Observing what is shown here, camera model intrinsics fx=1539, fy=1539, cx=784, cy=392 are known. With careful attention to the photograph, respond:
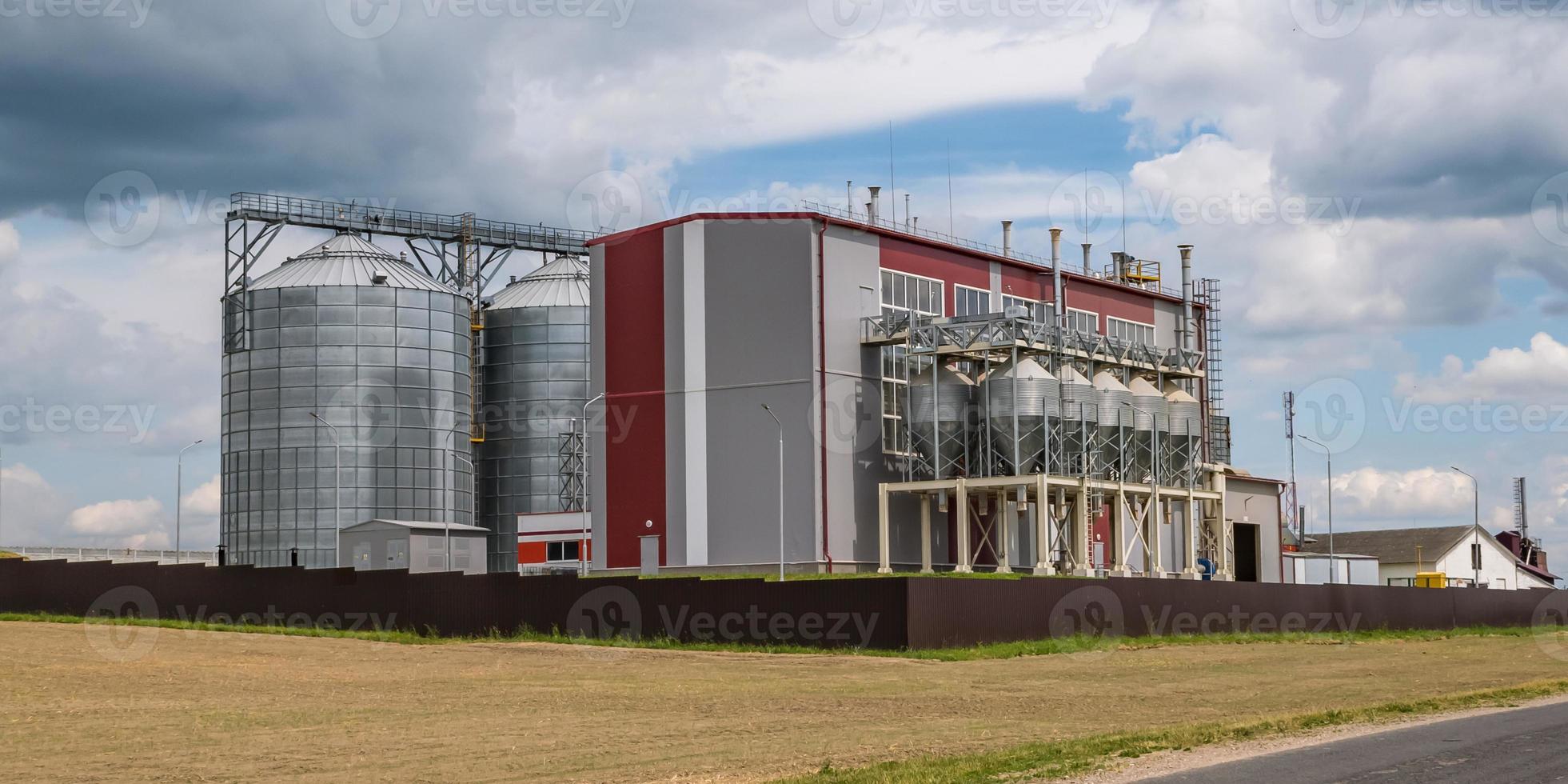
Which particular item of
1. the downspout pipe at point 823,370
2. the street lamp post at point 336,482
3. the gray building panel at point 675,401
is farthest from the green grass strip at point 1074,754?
the street lamp post at point 336,482

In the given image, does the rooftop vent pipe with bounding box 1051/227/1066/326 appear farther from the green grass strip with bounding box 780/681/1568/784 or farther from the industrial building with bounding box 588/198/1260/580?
the green grass strip with bounding box 780/681/1568/784

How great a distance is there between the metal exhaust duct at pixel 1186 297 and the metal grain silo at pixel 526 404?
33.2 meters

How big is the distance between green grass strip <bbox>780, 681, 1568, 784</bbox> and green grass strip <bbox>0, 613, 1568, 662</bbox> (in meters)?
15.1

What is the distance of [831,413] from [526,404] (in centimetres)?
3466

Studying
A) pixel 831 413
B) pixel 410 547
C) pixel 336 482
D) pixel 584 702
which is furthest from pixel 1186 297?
pixel 584 702

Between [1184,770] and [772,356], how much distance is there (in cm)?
4103

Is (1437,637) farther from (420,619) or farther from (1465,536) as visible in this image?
(1465,536)

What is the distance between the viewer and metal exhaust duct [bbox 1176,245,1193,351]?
76.1 metres

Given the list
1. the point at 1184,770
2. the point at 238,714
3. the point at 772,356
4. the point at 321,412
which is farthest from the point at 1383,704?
the point at 321,412

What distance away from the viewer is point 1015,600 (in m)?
41.0

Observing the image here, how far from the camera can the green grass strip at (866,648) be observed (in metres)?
38.3

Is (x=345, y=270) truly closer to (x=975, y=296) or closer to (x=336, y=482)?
(x=336, y=482)

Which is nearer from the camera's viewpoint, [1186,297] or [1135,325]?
[1135,325]

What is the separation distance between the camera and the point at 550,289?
9025 centimetres
